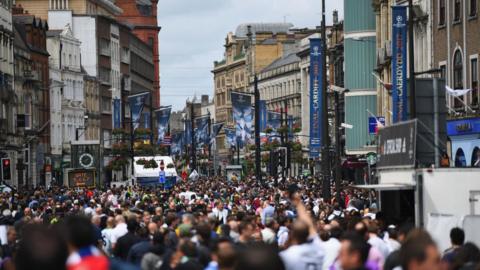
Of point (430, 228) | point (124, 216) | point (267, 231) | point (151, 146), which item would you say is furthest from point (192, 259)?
point (151, 146)

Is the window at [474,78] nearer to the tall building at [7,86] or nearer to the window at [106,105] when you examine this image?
the tall building at [7,86]

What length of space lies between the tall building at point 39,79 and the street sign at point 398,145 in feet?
257

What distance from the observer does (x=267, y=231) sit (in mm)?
23750

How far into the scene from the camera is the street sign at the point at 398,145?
2453cm

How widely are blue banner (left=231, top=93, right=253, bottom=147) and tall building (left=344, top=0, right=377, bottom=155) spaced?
6.66 meters

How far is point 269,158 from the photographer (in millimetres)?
87625

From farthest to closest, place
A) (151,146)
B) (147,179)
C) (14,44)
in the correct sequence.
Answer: (151,146) → (14,44) → (147,179)

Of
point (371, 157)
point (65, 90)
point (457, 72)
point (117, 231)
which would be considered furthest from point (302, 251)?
point (65, 90)

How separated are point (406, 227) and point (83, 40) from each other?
127 m

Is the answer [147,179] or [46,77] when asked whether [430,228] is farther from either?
[46,77]

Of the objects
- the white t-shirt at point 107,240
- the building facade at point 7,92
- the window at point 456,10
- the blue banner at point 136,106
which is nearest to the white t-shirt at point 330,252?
the white t-shirt at point 107,240

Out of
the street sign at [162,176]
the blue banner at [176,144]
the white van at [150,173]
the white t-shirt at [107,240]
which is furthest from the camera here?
the blue banner at [176,144]

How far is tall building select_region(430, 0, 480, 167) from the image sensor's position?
53688 mm

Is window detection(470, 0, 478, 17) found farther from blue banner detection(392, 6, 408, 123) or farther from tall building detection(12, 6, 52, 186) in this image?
tall building detection(12, 6, 52, 186)
